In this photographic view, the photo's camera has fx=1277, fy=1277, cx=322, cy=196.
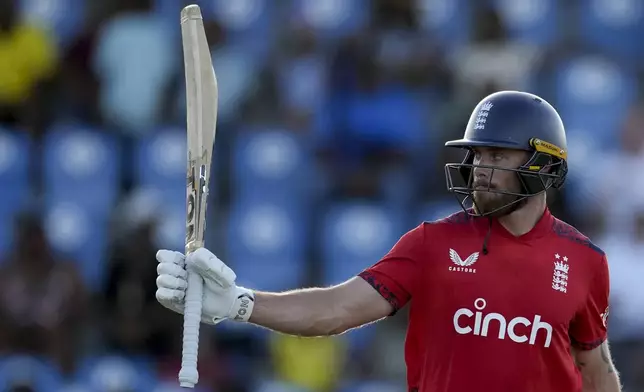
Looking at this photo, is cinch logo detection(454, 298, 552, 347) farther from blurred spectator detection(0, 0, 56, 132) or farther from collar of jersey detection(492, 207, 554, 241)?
blurred spectator detection(0, 0, 56, 132)

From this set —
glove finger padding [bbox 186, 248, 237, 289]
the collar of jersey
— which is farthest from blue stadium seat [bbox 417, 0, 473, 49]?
glove finger padding [bbox 186, 248, 237, 289]

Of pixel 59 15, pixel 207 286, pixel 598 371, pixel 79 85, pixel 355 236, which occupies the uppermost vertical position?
pixel 59 15

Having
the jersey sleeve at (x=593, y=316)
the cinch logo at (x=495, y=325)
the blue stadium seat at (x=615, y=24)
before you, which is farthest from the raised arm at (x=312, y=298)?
the blue stadium seat at (x=615, y=24)

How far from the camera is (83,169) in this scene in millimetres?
9898

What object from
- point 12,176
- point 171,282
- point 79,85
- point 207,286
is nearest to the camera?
point 171,282

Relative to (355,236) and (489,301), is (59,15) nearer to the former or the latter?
(355,236)

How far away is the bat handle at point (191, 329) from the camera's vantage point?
4.42m

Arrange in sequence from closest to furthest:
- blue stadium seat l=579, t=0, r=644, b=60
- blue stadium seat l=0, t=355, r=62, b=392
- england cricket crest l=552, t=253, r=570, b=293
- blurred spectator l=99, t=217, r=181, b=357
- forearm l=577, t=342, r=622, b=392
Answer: england cricket crest l=552, t=253, r=570, b=293
forearm l=577, t=342, r=622, b=392
blue stadium seat l=0, t=355, r=62, b=392
blurred spectator l=99, t=217, r=181, b=357
blue stadium seat l=579, t=0, r=644, b=60

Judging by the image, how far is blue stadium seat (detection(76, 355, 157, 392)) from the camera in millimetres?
9000

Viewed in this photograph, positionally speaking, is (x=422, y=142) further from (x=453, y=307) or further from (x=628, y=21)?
(x=453, y=307)

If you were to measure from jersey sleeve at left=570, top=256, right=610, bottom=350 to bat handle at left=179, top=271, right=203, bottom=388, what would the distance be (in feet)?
4.84

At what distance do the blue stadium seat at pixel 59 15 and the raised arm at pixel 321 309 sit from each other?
6.36 meters

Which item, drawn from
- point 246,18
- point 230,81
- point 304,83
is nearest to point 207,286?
point 230,81

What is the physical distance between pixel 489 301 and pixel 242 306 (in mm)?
921
